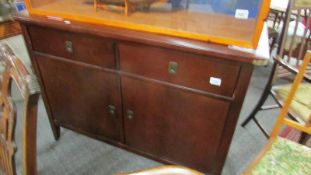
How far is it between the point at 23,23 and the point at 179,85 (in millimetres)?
859

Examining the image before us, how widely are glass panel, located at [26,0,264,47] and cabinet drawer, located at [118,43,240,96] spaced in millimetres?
88

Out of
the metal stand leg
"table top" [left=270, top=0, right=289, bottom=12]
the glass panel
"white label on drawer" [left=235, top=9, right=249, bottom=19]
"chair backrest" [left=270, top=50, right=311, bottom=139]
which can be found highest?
"white label on drawer" [left=235, top=9, right=249, bottom=19]

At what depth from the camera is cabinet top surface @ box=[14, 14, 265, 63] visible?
0.89 metres

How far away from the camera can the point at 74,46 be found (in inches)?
46.6

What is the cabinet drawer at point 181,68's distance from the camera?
3.13 feet

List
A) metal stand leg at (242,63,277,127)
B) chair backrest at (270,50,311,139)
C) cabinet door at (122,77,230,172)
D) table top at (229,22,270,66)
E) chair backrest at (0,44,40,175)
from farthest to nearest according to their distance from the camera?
metal stand leg at (242,63,277,127) → cabinet door at (122,77,230,172) → chair backrest at (270,50,311,139) → table top at (229,22,270,66) → chair backrest at (0,44,40,175)

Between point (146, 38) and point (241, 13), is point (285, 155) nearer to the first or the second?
point (241, 13)

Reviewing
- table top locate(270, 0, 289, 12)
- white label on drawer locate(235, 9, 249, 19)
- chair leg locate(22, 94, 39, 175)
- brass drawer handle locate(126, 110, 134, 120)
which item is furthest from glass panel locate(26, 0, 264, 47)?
table top locate(270, 0, 289, 12)

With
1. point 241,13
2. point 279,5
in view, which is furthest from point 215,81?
point 279,5

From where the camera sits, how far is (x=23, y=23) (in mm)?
1206

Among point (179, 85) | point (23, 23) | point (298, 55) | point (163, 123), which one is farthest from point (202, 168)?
point (23, 23)

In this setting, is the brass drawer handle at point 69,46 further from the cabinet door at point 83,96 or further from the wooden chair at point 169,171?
the wooden chair at point 169,171

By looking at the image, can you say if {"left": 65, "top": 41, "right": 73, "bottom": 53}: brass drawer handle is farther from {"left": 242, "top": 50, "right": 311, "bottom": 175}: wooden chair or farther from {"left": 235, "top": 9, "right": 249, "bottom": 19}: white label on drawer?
{"left": 242, "top": 50, "right": 311, "bottom": 175}: wooden chair

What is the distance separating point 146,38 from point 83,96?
61 cm
